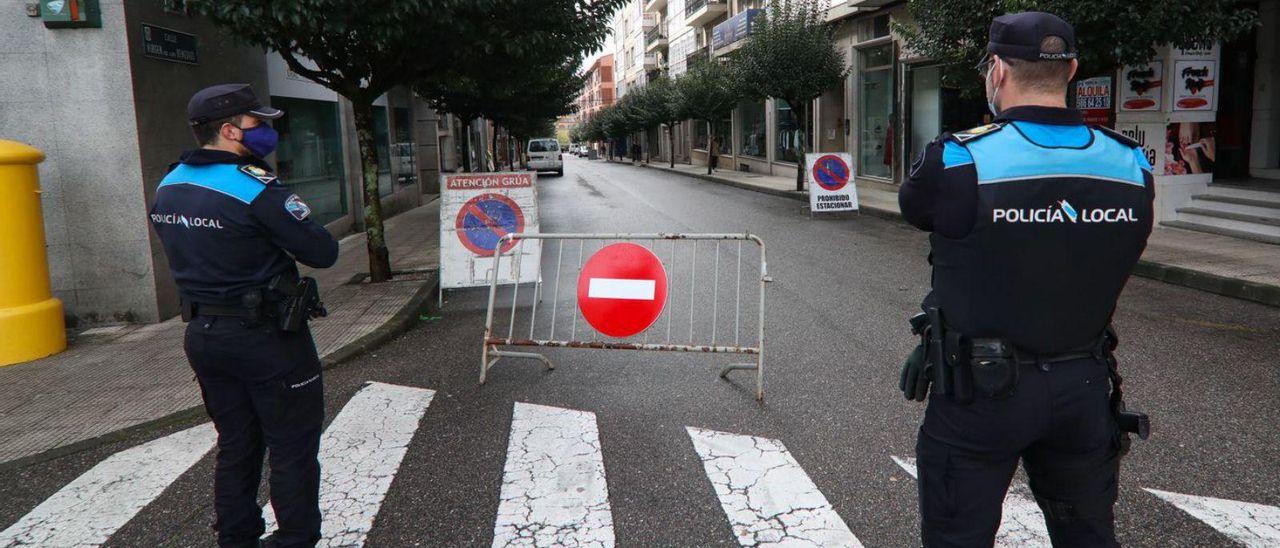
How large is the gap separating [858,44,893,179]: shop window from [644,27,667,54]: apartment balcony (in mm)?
41244

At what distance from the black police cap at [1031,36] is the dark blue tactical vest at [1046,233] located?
0.18m

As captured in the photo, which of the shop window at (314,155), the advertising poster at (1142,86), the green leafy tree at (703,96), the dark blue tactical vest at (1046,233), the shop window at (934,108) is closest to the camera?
the dark blue tactical vest at (1046,233)

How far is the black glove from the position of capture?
2533mm

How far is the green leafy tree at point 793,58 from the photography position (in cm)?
2281

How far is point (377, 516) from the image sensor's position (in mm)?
3980

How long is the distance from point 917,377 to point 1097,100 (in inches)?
514

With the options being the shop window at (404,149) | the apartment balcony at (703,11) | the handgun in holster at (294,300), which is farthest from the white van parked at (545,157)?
the handgun in holster at (294,300)

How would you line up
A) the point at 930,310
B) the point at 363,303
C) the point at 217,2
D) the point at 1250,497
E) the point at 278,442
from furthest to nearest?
the point at 363,303 → the point at 217,2 → the point at 1250,497 → the point at 278,442 → the point at 930,310

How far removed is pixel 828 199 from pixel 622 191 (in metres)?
11.2

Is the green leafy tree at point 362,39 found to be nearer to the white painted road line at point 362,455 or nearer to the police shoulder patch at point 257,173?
the white painted road line at point 362,455

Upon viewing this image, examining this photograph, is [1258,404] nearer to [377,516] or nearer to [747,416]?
[747,416]

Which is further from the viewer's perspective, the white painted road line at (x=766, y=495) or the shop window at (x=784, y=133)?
the shop window at (x=784, y=133)

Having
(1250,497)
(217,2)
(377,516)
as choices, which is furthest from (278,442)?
(217,2)

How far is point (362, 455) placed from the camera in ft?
15.7
